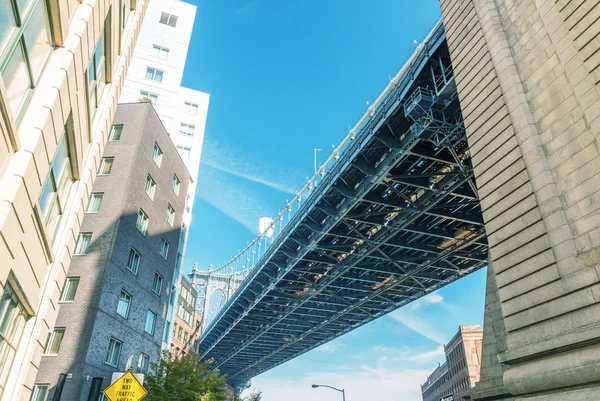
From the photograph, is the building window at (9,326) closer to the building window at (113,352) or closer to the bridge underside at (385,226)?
the building window at (113,352)

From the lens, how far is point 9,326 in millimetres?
9289

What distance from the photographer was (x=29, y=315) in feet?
34.2

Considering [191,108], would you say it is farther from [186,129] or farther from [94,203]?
[94,203]

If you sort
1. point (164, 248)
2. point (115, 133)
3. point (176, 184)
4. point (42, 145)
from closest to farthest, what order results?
point (42, 145) → point (115, 133) → point (164, 248) → point (176, 184)

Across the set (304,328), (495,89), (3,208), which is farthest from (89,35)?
(304,328)

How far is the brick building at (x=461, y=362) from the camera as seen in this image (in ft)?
273

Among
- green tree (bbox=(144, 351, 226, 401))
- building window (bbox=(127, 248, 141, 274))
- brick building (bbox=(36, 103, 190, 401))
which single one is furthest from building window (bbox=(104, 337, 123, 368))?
building window (bbox=(127, 248, 141, 274))

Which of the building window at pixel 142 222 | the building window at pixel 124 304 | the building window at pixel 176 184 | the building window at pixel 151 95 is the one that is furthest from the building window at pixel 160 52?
the building window at pixel 124 304

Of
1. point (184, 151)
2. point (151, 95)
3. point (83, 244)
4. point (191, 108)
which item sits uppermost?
point (191, 108)

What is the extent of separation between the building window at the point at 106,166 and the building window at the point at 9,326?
20.7 metres

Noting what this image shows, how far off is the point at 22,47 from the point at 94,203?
74.8 feet

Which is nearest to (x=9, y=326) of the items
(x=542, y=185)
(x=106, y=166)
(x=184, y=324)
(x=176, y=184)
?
(x=542, y=185)

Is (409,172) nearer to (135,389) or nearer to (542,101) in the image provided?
(542,101)

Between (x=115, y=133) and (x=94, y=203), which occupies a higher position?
(x=115, y=133)
